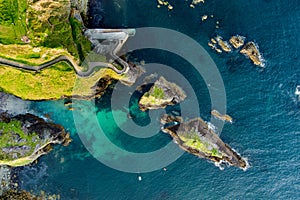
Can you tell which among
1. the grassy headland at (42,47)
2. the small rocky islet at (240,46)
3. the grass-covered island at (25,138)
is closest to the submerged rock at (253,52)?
the small rocky islet at (240,46)

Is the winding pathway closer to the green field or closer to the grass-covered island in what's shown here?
the grass-covered island

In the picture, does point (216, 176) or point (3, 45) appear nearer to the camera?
point (3, 45)

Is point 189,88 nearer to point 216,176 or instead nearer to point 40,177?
point 216,176

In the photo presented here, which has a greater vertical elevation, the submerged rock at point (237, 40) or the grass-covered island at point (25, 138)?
the submerged rock at point (237, 40)

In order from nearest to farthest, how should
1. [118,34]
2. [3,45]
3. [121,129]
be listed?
[3,45], [118,34], [121,129]

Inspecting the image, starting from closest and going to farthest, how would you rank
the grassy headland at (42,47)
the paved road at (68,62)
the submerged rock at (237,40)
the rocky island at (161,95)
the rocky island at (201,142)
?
the grassy headland at (42,47)
the paved road at (68,62)
the submerged rock at (237,40)
the rocky island at (161,95)
the rocky island at (201,142)

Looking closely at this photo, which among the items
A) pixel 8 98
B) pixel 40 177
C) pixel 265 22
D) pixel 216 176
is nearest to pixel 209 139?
pixel 216 176

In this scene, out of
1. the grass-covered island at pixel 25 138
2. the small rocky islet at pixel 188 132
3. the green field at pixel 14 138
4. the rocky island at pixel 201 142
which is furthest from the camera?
the rocky island at pixel 201 142

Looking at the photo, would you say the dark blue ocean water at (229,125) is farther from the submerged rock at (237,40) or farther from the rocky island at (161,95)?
the rocky island at (161,95)
